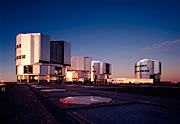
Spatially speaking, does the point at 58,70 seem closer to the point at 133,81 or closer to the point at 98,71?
the point at 98,71

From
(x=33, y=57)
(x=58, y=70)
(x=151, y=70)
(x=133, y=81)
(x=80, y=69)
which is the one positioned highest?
(x=33, y=57)

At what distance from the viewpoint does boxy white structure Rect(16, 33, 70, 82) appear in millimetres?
83812

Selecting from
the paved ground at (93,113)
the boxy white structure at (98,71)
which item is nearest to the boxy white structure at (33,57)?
the boxy white structure at (98,71)

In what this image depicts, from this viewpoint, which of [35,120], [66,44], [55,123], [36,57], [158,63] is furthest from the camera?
[66,44]

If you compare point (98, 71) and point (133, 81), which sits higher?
point (98, 71)

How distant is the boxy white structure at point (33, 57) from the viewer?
83812mm

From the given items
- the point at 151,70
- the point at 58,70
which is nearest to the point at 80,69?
the point at 58,70

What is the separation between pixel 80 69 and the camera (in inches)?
4769

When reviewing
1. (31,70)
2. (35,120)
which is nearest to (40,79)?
(31,70)

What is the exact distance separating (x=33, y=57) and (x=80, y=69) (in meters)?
45.7

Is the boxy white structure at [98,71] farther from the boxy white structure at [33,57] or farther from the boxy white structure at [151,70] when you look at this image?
the boxy white structure at [33,57]

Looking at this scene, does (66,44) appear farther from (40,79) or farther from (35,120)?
(35,120)

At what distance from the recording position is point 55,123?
7539 millimetres

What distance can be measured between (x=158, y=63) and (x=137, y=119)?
324ft
